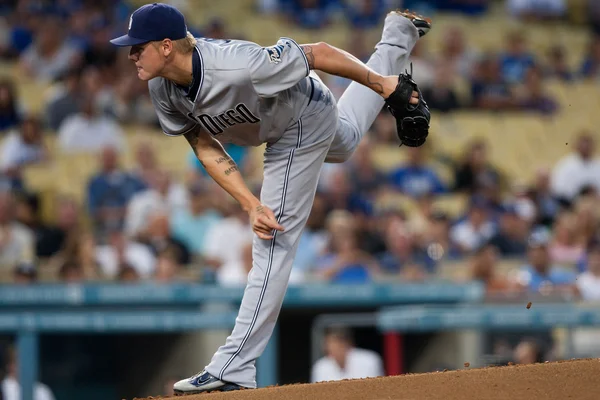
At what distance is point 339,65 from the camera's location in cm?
460

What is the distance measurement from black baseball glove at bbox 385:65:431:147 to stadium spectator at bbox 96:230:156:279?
13.7ft

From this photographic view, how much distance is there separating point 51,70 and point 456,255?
521 centimetres

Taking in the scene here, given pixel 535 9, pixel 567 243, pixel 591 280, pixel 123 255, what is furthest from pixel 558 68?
pixel 123 255

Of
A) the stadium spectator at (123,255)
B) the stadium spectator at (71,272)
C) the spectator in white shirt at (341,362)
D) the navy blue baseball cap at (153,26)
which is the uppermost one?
the navy blue baseball cap at (153,26)

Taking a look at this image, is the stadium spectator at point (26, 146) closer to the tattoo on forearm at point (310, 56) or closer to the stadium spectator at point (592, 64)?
the tattoo on forearm at point (310, 56)

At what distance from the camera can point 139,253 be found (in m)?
8.91

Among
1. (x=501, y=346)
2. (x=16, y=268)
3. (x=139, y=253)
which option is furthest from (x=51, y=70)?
(x=501, y=346)

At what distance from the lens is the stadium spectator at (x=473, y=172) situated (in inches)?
446

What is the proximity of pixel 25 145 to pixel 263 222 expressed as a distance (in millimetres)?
6367

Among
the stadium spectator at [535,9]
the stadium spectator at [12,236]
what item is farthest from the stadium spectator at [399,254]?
the stadium spectator at [535,9]

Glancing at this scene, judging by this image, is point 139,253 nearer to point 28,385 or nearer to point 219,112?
point 28,385

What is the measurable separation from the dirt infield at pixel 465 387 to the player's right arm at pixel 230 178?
742 millimetres

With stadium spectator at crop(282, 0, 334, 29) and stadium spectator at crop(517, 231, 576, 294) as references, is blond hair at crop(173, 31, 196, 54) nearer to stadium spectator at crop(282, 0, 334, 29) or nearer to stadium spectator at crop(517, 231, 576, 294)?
stadium spectator at crop(517, 231, 576, 294)

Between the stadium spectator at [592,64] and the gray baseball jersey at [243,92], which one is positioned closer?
the gray baseball jersey at [243,92]
